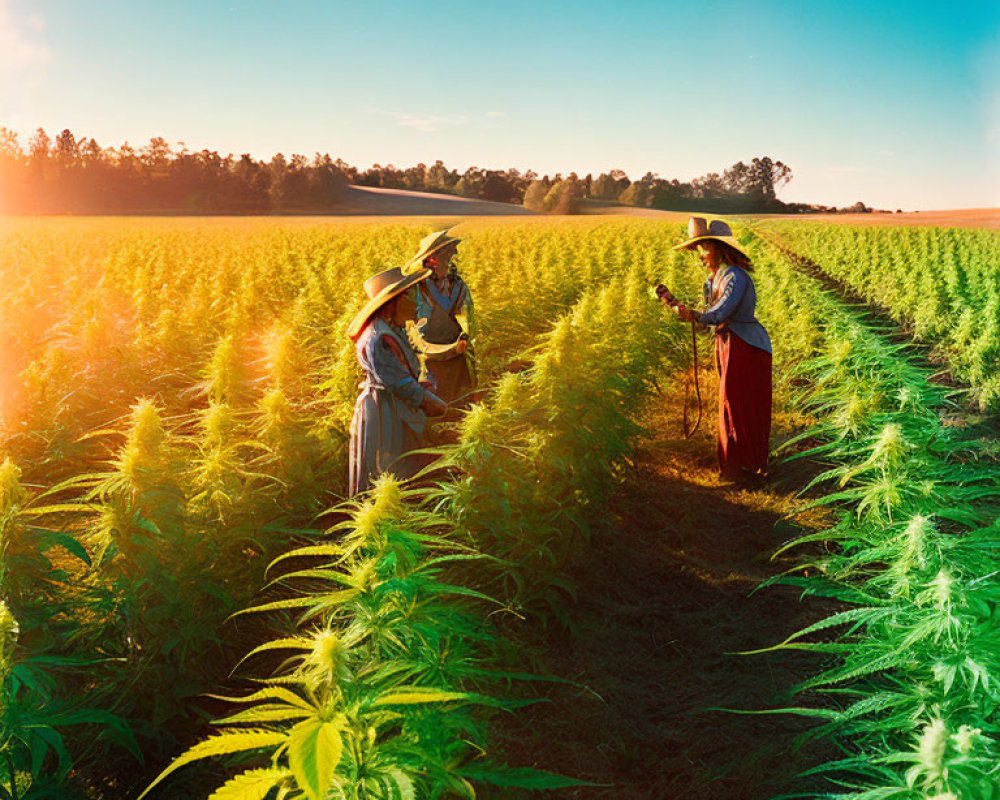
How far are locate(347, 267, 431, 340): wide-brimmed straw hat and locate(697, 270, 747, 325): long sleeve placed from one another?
2.49 metres

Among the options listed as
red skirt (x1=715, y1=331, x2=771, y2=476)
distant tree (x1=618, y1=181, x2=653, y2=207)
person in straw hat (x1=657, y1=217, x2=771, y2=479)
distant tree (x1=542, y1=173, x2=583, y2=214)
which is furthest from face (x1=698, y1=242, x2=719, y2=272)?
distant tree (x1=618, y1=181, x2=653, y2=207)

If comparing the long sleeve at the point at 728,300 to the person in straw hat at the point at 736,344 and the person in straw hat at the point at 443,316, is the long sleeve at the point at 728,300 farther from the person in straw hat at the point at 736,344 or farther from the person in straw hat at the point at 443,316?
the person in straw hat at the point at 443,316

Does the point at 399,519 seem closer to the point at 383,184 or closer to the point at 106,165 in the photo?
the point at 106,165

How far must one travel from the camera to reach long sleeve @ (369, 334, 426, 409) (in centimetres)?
398

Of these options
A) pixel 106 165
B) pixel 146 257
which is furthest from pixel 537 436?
pixel 106 165

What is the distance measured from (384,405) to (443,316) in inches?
64.6

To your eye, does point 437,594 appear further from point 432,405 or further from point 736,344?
point 736,344

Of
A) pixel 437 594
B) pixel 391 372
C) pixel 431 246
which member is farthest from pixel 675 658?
pixel 431 246

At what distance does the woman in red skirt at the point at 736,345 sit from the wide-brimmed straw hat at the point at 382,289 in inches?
91.0

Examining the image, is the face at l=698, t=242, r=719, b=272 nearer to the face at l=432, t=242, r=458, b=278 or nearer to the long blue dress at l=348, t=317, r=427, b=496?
the face at l=432, t=242, r=458, b=278

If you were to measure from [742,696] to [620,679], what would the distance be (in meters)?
0.60

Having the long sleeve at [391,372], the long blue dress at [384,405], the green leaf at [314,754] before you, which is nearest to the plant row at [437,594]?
the green leaf at [314,754]

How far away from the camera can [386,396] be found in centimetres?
410

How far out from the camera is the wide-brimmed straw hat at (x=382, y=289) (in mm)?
3936
